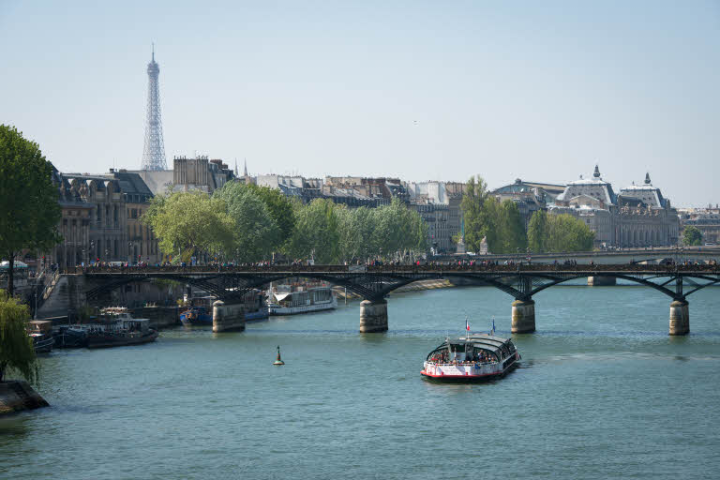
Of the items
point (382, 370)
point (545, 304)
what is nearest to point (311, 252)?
point (545, 304)

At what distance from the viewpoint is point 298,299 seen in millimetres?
125312

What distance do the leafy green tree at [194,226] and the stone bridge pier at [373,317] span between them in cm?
2145

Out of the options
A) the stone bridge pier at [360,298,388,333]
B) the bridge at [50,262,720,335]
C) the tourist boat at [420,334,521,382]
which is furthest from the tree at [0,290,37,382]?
the stone bridge pier at [360,298,388,333]

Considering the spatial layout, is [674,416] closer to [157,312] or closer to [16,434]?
[16,434]

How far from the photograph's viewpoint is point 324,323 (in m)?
110

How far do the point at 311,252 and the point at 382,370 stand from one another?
67198 mm

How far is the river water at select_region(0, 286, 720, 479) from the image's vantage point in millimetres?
53031

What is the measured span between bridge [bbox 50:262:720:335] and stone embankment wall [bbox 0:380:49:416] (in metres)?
38.1

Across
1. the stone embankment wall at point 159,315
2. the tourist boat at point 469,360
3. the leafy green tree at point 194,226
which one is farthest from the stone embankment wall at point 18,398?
the leafy green tree at point 194,226

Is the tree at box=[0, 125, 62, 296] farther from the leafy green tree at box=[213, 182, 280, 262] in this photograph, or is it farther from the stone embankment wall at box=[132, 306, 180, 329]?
the leafy green tree at box=[213, 182, 280, 262]

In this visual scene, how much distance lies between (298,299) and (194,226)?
14.4 m

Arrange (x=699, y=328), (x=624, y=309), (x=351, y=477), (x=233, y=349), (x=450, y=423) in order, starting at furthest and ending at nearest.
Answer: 1. (x=624, y=309)
2. (x=699, y=328)
3. (x=233, y=349)
4. (x=450, y=423)
5. (x=351, y=477)

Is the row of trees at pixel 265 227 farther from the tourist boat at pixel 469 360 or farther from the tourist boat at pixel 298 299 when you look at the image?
the tourist boat at pixel 469 360

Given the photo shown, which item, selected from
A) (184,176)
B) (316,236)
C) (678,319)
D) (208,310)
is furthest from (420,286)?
(678,319)
